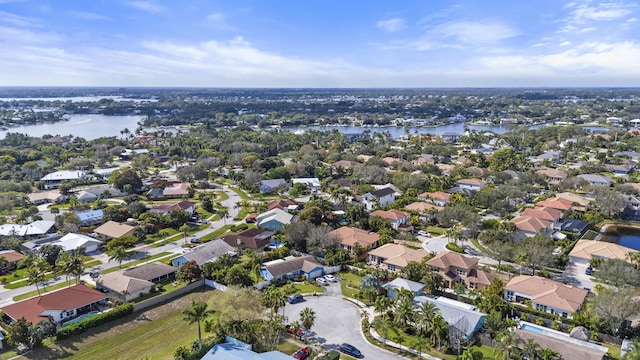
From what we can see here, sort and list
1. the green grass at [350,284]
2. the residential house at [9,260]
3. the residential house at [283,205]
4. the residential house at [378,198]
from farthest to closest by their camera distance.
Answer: the residential house at [378,198], the residential house at [283,205], the residential house at [9,260], the green grass at [350,284]

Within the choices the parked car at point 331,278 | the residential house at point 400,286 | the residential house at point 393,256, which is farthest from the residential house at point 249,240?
the residential house at point 400,286

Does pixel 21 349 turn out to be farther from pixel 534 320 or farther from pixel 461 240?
pixel 461 240

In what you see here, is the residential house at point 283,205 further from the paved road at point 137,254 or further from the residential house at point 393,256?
the residential house at point 393,256

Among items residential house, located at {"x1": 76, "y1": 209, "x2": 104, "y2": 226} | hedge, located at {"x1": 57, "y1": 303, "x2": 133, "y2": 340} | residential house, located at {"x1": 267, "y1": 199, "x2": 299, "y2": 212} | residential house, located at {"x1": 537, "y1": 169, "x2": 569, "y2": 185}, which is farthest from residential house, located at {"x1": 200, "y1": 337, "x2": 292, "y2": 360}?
residential house, located at {"x1": 537, "y1": 169, "x2": 569, "y2": 185}

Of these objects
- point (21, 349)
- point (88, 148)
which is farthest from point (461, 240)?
point (88, 148)

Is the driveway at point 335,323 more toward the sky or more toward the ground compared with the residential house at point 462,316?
more toward the ground
